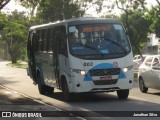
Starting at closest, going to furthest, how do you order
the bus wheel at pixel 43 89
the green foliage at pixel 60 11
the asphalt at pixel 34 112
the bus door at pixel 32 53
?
the asphalt at pixel 34 112 → the bus wheel at pixel 43 89 → the bus door at pixel 32 53 → the green foliage at pixel 60 11

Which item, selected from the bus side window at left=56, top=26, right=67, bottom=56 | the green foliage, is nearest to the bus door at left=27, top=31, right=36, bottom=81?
the bus side window at left=56, top=26, right=67, bottom=56

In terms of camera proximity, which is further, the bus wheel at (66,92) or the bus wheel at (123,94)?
the bus wheel at (123,94)

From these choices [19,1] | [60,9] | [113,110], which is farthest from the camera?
[60,9]

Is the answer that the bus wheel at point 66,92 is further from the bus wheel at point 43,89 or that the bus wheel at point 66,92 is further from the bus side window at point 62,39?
the bus wheel at point 43,89

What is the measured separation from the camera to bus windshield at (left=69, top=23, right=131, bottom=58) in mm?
16391

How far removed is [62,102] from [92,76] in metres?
1.47

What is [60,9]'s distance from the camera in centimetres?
5169

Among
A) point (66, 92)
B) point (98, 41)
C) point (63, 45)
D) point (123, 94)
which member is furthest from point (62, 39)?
point (123, 94)

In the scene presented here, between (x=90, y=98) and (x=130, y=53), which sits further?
(x=90, y=98)

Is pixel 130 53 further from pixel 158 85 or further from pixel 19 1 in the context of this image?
pixel 19 1

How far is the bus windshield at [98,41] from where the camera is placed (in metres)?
16.4

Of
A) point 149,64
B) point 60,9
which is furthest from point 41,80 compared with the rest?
point 60,9

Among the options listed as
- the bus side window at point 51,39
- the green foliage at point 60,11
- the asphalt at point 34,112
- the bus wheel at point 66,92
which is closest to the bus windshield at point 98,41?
the bus wheel at point 66,92

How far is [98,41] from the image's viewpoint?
16625 mm
